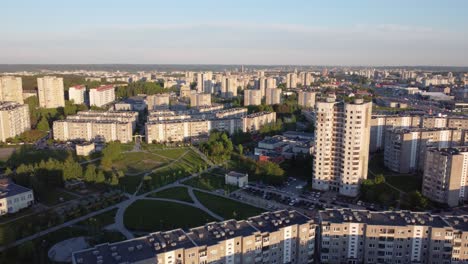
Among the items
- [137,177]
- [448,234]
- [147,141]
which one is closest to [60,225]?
[137,177]

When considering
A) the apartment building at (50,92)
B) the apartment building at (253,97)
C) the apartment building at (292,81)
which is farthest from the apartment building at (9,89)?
the apartment building at (292,81)

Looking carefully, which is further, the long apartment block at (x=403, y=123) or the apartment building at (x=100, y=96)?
the apartment building at (x=100, y=96)

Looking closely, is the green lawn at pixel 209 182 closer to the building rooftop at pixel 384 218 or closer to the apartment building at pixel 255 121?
the building rooftop at pixel 384 218

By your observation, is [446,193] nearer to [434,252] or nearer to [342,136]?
[342,136]

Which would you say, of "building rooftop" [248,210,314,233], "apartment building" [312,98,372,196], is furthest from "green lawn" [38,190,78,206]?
"apartment building" [312,98,372,196]

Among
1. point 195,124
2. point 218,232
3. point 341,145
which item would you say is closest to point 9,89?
point 195,124

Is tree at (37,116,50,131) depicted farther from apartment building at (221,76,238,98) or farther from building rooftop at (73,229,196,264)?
apartment building at (221,76,238,98)

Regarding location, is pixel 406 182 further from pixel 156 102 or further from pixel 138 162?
pixel 156 102
